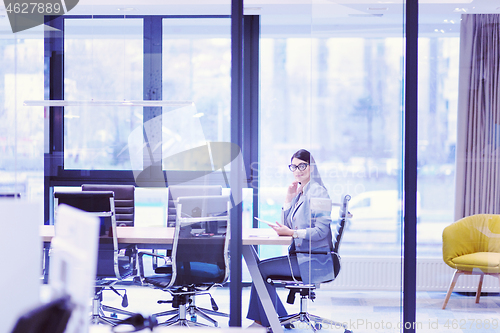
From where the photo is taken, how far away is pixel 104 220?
3225 mm

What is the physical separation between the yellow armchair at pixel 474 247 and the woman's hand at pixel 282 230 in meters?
1.18

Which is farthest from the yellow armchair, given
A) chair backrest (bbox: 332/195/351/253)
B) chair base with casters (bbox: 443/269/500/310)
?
chair backrest (bbox: 332/195/351/253)

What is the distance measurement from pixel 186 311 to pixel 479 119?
270 cm

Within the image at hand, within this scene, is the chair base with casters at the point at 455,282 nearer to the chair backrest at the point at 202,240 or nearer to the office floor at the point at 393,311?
the office floor at the point at 393,311

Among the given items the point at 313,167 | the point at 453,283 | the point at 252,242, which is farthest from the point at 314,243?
the point at 453,283

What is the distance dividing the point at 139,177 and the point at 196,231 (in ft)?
3.60

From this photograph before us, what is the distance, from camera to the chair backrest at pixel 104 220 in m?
3.16

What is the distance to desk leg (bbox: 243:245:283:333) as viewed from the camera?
10.7 feet

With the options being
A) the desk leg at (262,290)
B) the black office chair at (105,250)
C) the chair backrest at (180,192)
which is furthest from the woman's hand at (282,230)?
the black office chair at (105,250)

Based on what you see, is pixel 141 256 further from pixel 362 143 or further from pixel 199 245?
pixel 362 143

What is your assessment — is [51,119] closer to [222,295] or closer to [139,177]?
[139,177]

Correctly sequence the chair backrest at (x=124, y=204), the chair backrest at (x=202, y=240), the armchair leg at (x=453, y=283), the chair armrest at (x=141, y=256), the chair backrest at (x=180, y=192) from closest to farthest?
the chair backrest at (x=202, y=240) → the armchair leg at (x=453, y=283) → the chair armrest at (x=141, y=256) → the chair backrest at (x=180, y=192) → the chair backrest at (x=124, y=204)

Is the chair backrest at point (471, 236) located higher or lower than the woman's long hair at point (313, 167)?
lower

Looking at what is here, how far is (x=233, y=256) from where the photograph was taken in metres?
3.14
